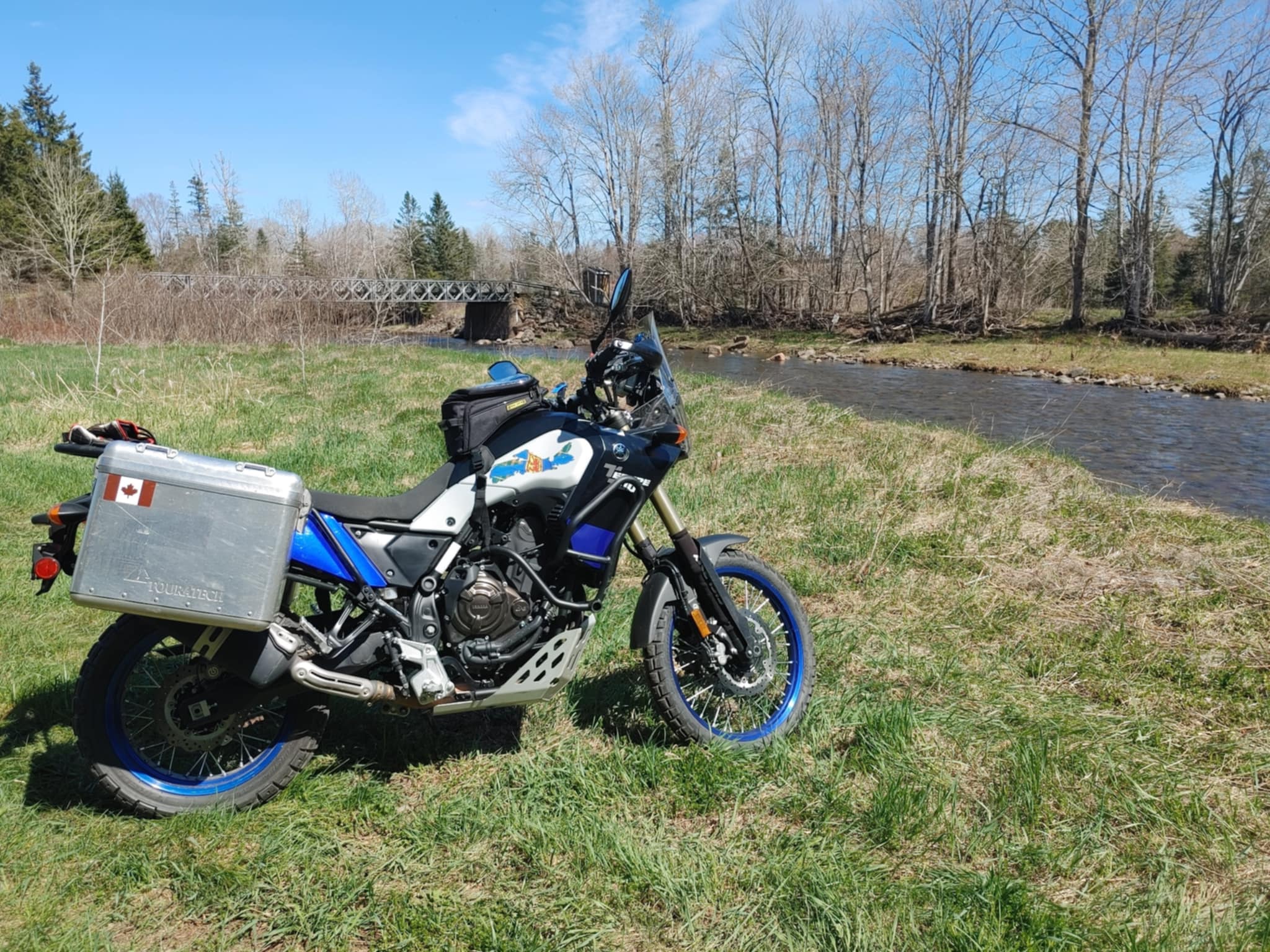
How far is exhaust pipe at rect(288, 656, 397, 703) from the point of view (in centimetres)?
265

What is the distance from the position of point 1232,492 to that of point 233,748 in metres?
10.2

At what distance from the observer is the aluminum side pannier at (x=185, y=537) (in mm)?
2359

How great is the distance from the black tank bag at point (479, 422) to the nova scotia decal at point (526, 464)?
4 centimetres

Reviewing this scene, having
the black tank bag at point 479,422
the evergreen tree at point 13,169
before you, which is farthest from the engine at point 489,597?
the evergreen tree at point 13,169

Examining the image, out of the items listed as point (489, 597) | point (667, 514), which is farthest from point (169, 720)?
point (667, 514)

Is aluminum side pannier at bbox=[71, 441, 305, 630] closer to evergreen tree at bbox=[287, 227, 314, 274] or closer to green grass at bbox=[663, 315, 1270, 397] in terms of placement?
green grass at bbox=[663, 315, 1270, 397]

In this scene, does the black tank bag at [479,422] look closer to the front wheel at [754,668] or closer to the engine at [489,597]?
the engine at [489,597]

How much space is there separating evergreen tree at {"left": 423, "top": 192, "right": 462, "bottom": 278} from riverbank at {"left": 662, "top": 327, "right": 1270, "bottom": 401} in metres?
48.3

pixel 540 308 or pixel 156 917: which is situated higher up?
pixel 540 308

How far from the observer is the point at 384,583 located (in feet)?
9.18

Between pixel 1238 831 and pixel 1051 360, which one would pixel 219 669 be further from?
pixel 1051 360

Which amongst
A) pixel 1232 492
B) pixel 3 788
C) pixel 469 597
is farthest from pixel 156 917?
pixel 1232 492

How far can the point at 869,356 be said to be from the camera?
89.8 ft

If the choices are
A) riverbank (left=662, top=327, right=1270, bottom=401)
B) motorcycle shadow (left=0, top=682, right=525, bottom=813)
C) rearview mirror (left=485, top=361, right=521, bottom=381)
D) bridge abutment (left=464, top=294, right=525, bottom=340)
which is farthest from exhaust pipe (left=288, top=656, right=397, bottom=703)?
bridge abutment (left=464, top=294, right=525, bottom=340)
